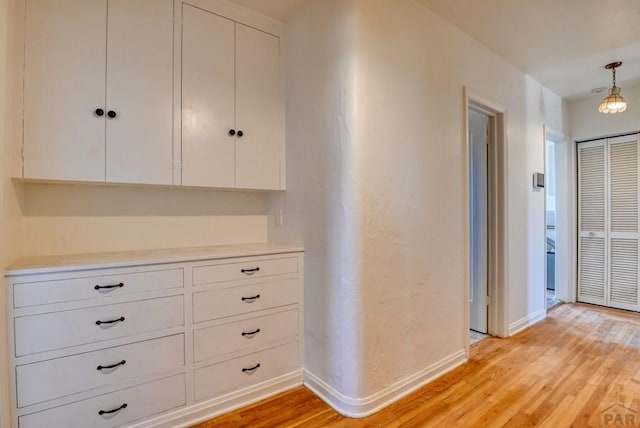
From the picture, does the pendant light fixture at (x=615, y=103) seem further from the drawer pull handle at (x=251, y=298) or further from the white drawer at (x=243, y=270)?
the drawer pull handle at (x=251, y=298)

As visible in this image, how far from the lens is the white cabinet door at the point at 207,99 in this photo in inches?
78.5

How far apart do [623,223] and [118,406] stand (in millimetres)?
5076

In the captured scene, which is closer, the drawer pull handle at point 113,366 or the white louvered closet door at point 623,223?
the drawer pull handle at point 113,366

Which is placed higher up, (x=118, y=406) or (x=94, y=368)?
(x=94, y=368)

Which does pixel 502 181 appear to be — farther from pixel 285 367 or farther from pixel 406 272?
pixel 285 367

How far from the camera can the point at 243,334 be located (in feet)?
6.40

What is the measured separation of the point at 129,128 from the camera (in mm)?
1818

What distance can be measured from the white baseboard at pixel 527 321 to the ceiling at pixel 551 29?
2.48 m

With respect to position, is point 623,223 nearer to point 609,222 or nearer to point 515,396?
point 609,222

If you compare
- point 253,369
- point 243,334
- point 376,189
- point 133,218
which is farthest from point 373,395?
point 133,218

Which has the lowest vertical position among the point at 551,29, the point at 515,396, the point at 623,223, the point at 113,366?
the point at 515,396

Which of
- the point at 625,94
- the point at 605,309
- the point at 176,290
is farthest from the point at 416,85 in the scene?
the point at 605,309

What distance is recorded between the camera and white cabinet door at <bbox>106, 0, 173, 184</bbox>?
177 cm

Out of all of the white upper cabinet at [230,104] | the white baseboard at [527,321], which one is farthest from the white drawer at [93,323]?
the white baseboard at [527,321]
